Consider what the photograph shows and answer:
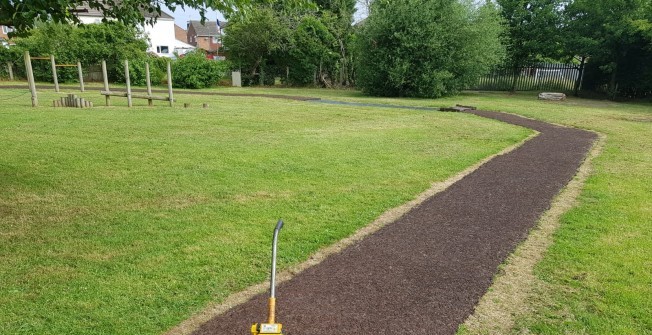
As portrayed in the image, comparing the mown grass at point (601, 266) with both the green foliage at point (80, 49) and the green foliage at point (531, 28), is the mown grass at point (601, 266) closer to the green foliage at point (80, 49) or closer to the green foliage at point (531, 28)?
the green foliage at point (531, 28)

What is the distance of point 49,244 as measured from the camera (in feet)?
14.7

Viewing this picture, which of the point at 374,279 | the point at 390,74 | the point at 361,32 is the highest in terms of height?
the point at 361,32

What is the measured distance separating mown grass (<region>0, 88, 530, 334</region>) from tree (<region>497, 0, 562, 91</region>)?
1769cm

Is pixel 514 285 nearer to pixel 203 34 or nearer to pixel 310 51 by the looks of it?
pixel 310 51

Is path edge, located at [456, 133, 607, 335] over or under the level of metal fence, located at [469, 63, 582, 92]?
under

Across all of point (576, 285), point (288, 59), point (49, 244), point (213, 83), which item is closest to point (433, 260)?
point (576, 285)

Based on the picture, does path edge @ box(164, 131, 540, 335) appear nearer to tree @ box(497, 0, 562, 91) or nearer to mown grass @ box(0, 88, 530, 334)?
mown grass @ box(0, 88, 530, 334)

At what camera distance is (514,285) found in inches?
152

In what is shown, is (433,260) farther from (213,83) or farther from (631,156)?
(213,83)

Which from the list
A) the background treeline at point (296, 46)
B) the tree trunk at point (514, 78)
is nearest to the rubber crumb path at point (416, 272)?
the tree trunk at point (514, 78)

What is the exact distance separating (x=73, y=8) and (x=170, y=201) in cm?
264

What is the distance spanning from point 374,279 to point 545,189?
13.5ft

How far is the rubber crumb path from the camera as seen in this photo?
3268mm

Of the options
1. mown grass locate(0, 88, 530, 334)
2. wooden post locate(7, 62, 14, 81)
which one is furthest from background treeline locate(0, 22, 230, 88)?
mown grass locate(0, 88, 530, 334)
